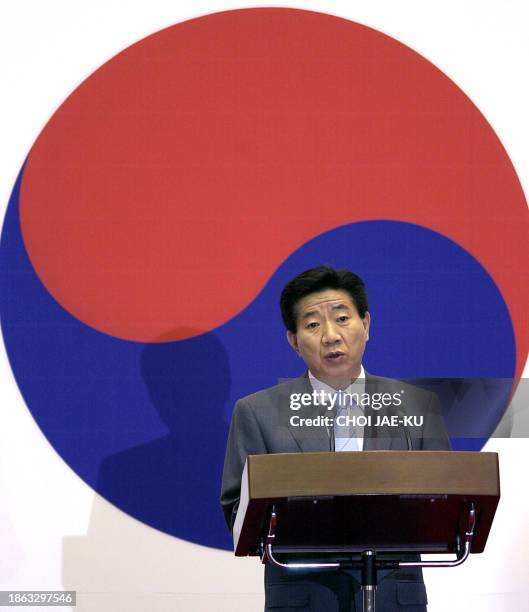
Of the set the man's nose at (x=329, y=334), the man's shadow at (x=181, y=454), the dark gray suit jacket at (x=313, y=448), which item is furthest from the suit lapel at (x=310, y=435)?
the man's shadow at (x=181, y=454)

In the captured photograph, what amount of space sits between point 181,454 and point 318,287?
2.63 feet

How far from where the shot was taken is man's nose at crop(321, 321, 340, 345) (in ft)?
8.73

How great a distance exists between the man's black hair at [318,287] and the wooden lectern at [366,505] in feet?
2.49

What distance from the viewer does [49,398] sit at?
3.23m

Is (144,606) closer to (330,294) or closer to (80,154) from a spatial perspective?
(330,294)

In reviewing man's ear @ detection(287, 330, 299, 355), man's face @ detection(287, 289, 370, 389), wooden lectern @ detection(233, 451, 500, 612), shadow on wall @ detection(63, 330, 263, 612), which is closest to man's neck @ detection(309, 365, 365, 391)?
man's face @ detection(287, 289, 370, 389)

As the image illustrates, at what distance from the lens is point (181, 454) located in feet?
10.6

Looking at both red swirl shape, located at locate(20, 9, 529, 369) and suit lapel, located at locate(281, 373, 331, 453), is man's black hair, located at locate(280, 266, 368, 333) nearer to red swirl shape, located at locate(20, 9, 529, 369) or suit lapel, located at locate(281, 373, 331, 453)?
suit lapel, located at locate(281, 373, 331, 453)

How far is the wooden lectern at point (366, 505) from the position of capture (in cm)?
199

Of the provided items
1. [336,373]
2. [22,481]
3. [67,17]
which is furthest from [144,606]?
[67,17]

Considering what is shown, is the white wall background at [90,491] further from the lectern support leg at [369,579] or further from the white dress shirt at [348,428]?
the lectern support leg at [369,579]

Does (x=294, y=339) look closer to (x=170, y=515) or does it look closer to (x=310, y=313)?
(x=310, y=313)

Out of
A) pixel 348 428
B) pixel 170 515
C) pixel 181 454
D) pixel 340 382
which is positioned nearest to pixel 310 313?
pixel 340 382

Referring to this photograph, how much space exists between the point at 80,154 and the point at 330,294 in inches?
41.6
